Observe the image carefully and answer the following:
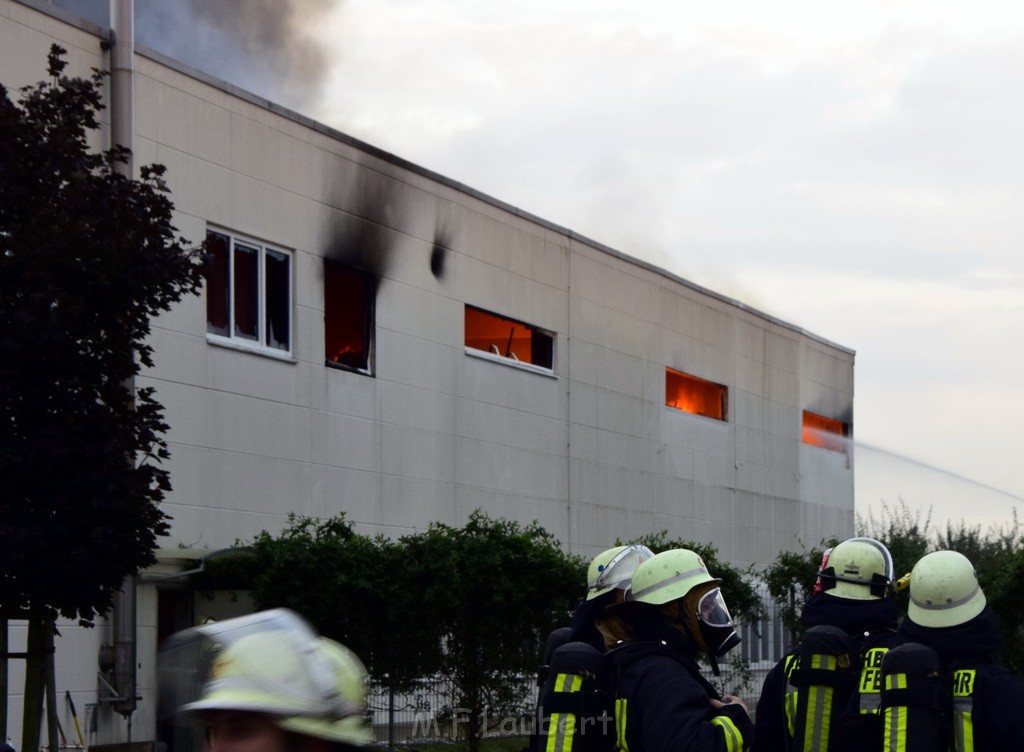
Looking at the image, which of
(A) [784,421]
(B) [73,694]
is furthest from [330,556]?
(A) [784,421]

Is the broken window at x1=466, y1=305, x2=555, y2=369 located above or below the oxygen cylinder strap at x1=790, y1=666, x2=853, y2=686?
above

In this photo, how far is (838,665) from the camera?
5.37 metres

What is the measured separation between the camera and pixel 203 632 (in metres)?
2.65

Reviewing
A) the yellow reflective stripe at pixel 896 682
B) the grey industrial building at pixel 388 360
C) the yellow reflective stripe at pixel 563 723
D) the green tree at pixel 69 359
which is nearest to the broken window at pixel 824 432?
the grey industrial building at pixel 388 360

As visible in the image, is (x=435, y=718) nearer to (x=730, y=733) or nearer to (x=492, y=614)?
(x=492, y=614)

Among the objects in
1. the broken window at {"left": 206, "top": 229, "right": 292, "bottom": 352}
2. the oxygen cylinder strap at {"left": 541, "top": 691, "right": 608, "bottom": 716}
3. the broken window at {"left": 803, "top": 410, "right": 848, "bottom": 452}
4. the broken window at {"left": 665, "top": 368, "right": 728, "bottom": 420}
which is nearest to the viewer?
the oxygen cylinder strap at {"left": 541, "top": 691, "right": 608, "bottom": 716}

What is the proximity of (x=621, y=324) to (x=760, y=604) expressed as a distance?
11355 millimetres

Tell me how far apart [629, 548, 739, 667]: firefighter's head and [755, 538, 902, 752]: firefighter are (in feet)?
2.42

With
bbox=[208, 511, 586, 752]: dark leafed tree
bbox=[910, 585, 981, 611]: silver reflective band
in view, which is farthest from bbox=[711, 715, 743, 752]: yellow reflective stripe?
bbox=[208, 511, 586, 752]: dark leafed tree

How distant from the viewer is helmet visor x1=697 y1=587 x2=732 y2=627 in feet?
15.6

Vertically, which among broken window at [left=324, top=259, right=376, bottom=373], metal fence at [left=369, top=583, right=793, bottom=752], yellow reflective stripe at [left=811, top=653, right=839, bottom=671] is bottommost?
metal fence at [left=369, top=583, right=793, bottom=752]

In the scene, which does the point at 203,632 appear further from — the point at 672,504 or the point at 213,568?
the point at 672,504

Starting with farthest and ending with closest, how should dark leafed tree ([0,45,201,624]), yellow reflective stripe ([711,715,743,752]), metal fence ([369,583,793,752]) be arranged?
metal fence ([369,583,793,752]) < dark leafed tree ([0,45,201,624]) < yellow reflective stripe ([711,715,743,752])

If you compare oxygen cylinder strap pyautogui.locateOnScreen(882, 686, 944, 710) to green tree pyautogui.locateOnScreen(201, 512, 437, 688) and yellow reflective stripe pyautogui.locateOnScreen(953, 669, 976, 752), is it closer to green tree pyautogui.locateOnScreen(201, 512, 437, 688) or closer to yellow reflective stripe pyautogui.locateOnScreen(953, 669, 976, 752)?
yellow reflective stripe pyautogui.locateOnScreen(953, 669, 976, 752)
